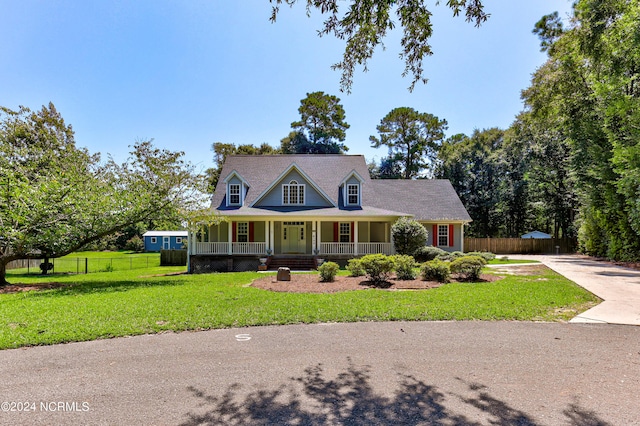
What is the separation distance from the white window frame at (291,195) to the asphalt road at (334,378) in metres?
14.4

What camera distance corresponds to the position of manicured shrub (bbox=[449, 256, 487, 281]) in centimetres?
1184

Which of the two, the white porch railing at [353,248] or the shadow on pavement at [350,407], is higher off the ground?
the white porch railing at [353,248]

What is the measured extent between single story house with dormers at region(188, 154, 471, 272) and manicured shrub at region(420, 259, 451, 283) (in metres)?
6.46

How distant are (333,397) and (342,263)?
14.8m

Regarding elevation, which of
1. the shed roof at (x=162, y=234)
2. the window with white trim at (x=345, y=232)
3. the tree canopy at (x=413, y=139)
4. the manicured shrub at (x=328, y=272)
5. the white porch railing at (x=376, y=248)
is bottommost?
the manicured shrub at (x=328, y=272)

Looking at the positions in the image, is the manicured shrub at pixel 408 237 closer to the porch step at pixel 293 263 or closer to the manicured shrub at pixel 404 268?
the porch step at pixel 293 263

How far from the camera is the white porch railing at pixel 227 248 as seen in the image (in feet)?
59.8

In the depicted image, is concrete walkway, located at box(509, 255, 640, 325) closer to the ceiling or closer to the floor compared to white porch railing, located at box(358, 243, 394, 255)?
closer to the floor

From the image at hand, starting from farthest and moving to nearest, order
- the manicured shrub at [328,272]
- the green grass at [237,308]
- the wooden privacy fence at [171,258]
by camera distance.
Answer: the wooden privacy fence at [171,258]
the manicured shrub at [328,272]
the green grass at [237,308]

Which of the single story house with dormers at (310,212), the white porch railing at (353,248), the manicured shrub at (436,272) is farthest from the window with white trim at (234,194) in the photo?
the manicured shrub at (436,272)

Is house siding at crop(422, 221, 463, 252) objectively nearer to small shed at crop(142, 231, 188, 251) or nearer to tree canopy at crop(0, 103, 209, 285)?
tree canopy at crop(0, 103, 209, 285)

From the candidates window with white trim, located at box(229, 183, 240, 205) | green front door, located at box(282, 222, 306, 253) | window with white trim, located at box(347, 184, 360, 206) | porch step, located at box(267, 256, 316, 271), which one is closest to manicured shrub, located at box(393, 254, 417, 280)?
porch step, located at box(267, 256, 316, 271)

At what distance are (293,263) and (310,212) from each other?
306cm

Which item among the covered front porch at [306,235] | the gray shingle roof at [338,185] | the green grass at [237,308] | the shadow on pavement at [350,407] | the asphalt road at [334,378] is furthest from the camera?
the gray shingle roof at [338,185]
